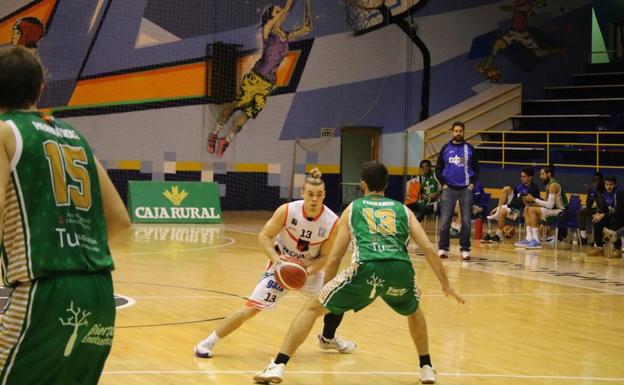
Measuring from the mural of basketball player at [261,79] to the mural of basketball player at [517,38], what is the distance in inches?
216

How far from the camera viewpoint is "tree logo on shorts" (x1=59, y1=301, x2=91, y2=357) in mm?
3225

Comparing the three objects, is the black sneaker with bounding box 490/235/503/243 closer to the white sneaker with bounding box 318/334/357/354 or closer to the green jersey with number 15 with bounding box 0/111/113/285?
the white sneaker with bounding box 318/334/357/354

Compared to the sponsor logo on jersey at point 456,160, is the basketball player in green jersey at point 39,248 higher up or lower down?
lower down

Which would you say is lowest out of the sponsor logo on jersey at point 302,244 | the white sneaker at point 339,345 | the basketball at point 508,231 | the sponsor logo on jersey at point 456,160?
the white sneaker at point 339,345

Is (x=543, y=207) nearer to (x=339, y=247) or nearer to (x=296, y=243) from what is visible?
(x=296, y=243)

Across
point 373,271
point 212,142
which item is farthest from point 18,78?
point 212,142

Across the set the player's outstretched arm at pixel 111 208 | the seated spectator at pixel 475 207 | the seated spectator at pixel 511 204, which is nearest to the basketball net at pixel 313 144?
the seated spectator at pixel 475 207

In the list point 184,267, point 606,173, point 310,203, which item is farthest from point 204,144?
point 310,203

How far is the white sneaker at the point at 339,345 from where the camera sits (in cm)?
768

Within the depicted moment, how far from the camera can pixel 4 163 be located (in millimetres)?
3129

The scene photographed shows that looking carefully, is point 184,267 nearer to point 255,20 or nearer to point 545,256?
point 545,256

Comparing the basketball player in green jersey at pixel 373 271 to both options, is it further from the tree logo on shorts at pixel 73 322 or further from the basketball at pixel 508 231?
the basketball at pixel 508 231

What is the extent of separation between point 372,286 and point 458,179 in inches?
336

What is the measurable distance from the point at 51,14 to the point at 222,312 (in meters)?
14.2
